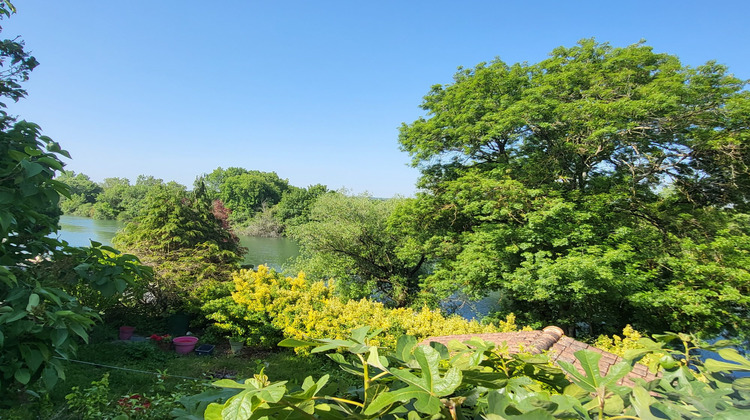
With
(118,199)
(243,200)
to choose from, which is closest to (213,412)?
(243,200)

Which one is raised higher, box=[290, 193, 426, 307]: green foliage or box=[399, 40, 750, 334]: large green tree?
box=[399, 40, 750, 334]: large green tree

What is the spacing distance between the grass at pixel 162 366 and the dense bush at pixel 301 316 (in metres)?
0.48

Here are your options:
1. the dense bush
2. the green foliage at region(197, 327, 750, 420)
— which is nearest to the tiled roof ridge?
the dense bush

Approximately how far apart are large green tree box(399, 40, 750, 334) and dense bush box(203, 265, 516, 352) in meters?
2.39

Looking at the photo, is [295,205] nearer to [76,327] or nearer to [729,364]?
[76,327]

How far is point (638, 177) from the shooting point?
8078 mm

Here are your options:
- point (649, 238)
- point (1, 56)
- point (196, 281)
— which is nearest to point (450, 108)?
point (649, 238)

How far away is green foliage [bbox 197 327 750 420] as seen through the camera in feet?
1.62

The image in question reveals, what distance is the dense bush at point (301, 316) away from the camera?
616cm

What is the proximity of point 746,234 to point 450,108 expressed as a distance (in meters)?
7.57

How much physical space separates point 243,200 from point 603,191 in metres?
48.5

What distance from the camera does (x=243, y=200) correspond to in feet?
164

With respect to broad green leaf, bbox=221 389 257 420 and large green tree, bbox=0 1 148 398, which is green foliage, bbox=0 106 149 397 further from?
broad green leaf, bbox=221 389 257 420

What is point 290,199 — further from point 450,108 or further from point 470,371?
point 470,371
